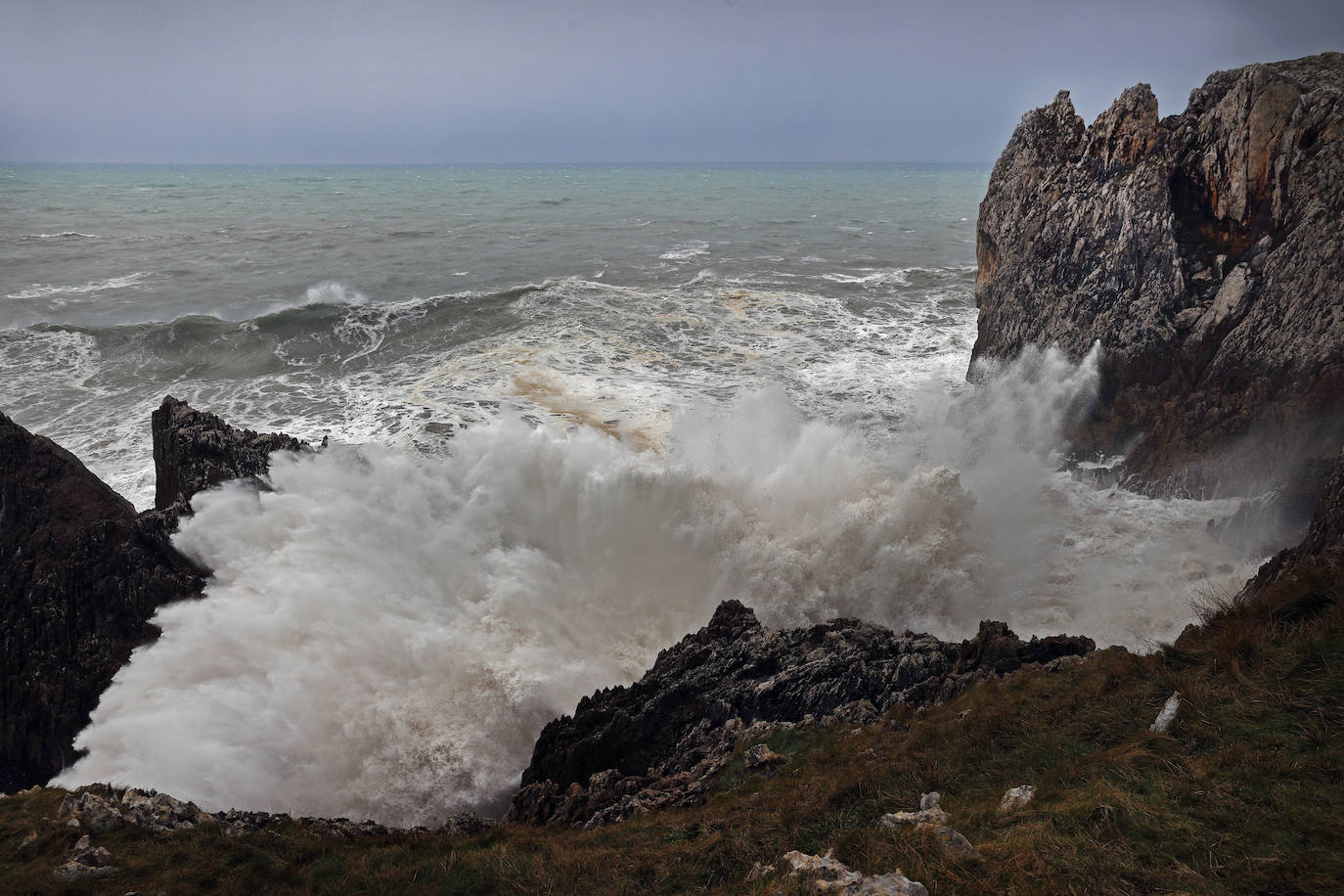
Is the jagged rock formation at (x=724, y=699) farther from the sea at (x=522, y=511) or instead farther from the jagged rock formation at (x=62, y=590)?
the jagged rock formation at (x=62, y=590)

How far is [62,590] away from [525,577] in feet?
23.4

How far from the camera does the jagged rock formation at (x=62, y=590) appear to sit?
10445 millimetres

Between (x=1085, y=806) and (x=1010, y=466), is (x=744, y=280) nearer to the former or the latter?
(x=1010, y=466)

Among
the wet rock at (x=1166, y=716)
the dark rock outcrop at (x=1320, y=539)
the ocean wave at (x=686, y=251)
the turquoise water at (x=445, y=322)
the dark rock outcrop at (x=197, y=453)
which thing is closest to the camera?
the wet rock at (x=1166, y=716)

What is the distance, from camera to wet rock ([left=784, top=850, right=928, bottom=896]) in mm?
4734

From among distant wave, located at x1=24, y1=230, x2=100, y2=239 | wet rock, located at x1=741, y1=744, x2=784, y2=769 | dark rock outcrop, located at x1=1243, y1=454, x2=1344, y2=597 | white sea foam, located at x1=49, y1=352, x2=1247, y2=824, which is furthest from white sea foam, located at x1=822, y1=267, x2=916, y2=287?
distant wave, located at x1=24, y1=230, x2=100, y2=239

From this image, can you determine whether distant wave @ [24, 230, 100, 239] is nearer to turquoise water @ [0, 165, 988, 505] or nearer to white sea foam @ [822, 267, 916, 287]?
Result: turquoise water @ [0, 165, 988, 505]

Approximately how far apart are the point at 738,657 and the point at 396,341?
24.2m

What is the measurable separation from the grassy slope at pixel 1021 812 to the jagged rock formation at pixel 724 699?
2.22ft

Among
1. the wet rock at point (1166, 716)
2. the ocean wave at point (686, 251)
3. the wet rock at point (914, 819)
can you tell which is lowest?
the wet rock at point (914, 819)

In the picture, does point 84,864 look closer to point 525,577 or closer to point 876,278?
point 525,577

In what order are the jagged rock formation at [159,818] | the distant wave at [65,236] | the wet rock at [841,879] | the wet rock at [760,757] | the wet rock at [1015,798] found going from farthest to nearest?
the distant wave at [65,236] < the wet rock at [760,757] < the jagged rock formation at [159,818] < the wet rock at [1015,798] < the wet rock at [841,879]

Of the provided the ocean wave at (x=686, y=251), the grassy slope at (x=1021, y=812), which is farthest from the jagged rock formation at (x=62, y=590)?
the ocean wave at (x=686, y=251)

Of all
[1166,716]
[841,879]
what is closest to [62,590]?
[841,879]
